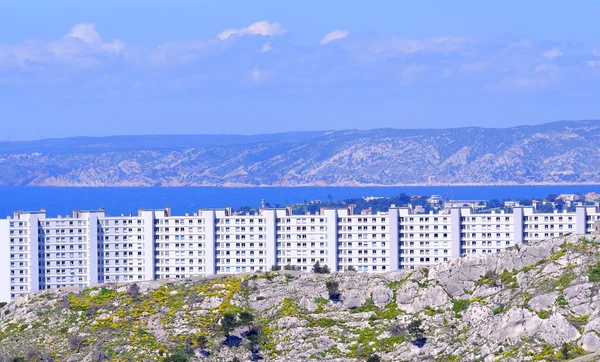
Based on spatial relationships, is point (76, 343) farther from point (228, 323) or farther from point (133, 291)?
point (228, 323)

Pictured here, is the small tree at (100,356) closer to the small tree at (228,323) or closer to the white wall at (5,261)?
the small tree at (228,323)

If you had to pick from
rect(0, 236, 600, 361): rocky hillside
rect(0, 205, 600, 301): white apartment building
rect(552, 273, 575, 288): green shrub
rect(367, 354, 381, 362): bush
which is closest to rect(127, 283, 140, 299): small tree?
rect(0, 236, 600, 361): rocky hillside

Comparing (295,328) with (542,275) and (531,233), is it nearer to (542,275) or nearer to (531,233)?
(542,275)

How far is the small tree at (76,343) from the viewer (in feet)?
224

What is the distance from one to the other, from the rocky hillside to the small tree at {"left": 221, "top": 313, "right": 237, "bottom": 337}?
0.05 m

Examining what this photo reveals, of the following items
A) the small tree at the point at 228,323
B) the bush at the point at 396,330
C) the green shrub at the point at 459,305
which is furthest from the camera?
the small tree at the point at 228,323

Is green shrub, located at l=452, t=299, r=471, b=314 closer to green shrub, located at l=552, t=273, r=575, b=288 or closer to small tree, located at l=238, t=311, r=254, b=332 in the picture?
green shrub, located at l=552, t=273, r=575, b=288

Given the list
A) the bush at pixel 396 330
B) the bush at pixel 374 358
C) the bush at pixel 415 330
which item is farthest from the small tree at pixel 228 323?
the bush at pixel 415 330

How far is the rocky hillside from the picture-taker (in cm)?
6100

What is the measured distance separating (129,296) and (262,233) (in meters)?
45.9

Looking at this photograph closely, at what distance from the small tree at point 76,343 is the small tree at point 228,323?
25.1 feet

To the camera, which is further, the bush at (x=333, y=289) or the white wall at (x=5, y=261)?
the white wall at (x=5, y=261)

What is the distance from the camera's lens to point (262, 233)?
119 metres

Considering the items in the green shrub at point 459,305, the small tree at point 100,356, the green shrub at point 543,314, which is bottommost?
the small tree at point 100,356
